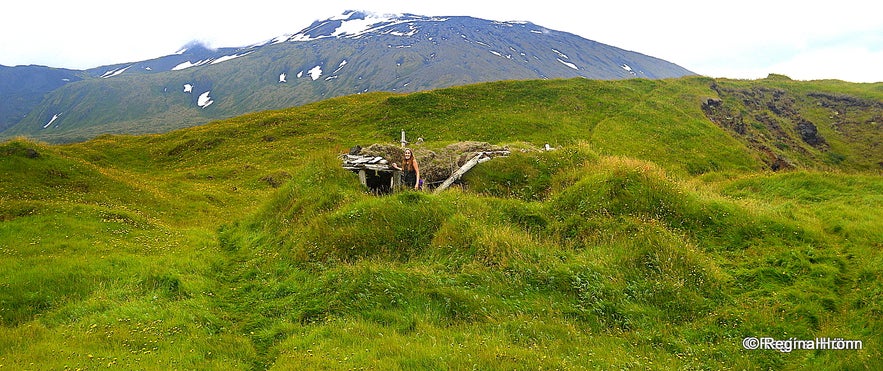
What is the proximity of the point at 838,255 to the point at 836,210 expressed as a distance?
5209 millimetres

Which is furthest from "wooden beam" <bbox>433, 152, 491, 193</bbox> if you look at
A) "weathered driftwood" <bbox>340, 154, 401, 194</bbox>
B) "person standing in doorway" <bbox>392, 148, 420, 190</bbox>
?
"weathered driftwood" <bbox>340, 154, 401, 194</bbox>

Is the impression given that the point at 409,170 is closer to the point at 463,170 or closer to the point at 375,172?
the point at 375,172

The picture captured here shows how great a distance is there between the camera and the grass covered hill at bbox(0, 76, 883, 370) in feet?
27.3

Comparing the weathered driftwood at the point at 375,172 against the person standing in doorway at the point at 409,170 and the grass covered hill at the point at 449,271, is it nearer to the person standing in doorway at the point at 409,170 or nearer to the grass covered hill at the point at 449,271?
the person standing in doorway at the point at 409,170

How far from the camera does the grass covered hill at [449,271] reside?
8312 millimetres

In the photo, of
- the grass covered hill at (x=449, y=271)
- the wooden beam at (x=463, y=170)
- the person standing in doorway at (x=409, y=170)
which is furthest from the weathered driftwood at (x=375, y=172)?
the wooden beam at (x=463, y=170)

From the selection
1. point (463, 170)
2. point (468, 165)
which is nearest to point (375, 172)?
point (463, 170)

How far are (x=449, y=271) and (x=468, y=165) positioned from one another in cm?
976

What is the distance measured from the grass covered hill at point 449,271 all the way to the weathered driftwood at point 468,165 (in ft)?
1.90

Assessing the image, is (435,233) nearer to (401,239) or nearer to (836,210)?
(401,239)

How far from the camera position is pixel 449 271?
11656 mm

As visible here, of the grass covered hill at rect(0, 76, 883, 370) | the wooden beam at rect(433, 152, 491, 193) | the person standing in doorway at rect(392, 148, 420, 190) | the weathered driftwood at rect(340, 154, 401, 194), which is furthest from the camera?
the person standing in doorway at rect(392, 148, 420, 190)

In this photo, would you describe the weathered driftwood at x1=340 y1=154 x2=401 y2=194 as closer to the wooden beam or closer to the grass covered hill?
the grass covered hill

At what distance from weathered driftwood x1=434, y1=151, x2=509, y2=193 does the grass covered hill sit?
0.58 metres
